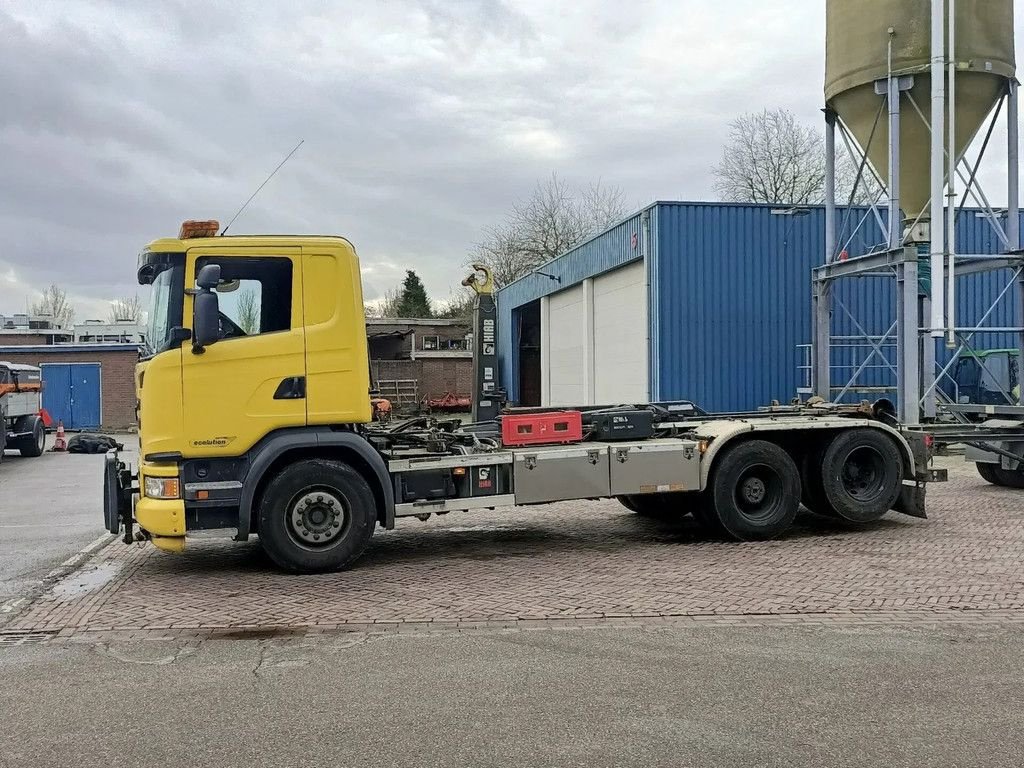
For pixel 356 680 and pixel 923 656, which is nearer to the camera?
pixel 356 680

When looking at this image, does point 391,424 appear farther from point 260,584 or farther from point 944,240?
point 944,240

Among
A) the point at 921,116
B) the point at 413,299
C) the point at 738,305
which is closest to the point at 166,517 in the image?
the point at 921,116

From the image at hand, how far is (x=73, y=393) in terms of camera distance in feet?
132

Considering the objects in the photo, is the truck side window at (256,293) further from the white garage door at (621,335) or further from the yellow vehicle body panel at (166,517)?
the white garage door at (621,335)

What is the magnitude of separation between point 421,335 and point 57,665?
46.4 meters

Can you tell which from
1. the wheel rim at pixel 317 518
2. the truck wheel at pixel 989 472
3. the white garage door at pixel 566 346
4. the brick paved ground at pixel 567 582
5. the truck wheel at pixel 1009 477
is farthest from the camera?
the white garage door at pixel 566 346

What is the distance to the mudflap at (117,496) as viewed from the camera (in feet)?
27.9

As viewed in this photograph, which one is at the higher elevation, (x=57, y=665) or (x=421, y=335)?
(x=421, y=335)

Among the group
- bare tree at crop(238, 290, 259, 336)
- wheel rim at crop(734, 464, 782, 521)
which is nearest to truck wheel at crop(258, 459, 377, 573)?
bare tree at crop(238, 290, 259, 336)

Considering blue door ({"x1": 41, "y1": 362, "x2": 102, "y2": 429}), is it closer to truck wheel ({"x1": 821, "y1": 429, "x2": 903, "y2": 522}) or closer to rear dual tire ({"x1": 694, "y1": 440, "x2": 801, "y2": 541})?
rear dual tire ({"x1": 694, "y1": 440, "x2": 801, "y2": 541})

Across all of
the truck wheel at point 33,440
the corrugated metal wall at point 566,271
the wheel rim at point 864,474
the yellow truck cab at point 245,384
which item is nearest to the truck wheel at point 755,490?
the wheel rim at point 864,474

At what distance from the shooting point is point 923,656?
584cm

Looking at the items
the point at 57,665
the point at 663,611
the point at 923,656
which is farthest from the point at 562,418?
the point at 57,665

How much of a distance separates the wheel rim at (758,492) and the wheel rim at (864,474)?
92 cm
